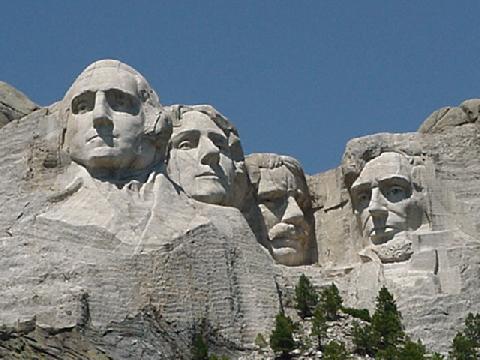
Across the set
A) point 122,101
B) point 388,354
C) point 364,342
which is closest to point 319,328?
point 364,342

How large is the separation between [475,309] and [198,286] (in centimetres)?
466

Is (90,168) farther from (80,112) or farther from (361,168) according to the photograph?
(361,168)

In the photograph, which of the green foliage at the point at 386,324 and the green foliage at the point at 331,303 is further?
the green foliage at the point at 331,303

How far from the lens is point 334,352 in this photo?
3919cm

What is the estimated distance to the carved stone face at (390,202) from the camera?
43.2m

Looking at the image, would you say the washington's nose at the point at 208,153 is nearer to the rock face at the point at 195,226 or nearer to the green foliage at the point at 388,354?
the rock face at the point at 195,226

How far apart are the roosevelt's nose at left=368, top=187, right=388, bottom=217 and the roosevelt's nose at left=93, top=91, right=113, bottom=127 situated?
483 centimetres

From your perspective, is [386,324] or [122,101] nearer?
[386,324]

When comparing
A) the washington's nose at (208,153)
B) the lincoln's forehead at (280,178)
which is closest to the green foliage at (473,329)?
the lincoln's forehead at (280,178)

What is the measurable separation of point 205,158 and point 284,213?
7.36 feet

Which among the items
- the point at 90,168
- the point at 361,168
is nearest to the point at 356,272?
the point at 361,168

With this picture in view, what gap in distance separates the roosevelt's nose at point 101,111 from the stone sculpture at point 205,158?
2.10 m

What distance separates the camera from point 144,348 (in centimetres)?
3897

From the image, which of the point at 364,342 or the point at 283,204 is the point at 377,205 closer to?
the point at 283,204
